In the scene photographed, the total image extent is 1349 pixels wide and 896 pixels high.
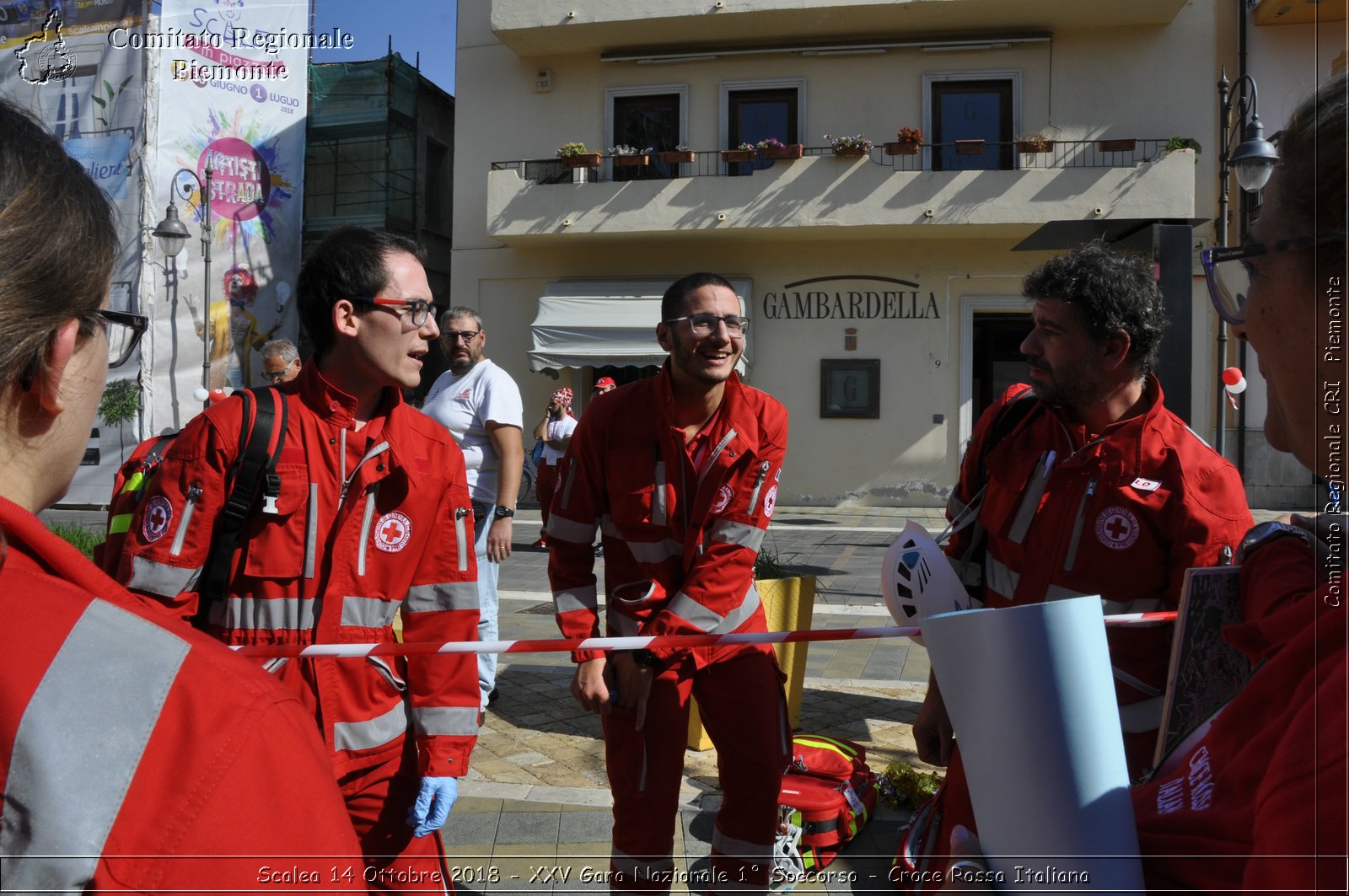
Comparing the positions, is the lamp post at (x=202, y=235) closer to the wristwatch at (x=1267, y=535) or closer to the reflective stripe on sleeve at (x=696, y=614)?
the reflective stripe on sleeve at (x=696, y=614)

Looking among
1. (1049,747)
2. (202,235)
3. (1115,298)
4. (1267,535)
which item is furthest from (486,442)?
(202,235)

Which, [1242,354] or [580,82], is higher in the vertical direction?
[580,82]

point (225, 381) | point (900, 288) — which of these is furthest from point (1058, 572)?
point (225, 381)

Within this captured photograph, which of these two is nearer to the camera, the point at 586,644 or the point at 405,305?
the point at 405,305

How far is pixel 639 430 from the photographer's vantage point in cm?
314

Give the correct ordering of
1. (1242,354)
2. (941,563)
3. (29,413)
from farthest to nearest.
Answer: (1242,354) < (941,563) < (29,413)

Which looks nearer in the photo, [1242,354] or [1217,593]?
[1217,593]

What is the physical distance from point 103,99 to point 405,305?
1959 centimetres

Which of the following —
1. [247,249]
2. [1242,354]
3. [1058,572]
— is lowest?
[1058,572]

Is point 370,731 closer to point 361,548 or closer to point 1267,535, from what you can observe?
point 361,548

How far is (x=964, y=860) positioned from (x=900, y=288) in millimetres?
16767

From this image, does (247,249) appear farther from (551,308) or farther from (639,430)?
(639,430)

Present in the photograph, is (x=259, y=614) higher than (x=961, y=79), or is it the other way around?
(x=961, y=79)

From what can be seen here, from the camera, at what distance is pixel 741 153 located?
672 inches
